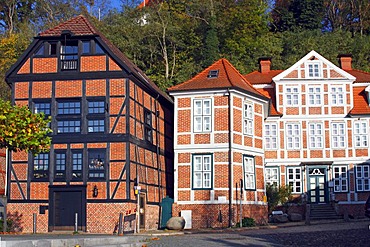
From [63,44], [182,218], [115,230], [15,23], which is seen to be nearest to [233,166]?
[182,218]

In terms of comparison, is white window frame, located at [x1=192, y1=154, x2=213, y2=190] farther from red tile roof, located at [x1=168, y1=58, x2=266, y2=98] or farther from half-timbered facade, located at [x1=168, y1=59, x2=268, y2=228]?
red tile roof, located at [x1=168, y1=58, x2=266, y2=98]

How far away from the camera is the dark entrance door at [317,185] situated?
4388 centimetres

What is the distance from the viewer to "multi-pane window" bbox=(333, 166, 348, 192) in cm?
4353

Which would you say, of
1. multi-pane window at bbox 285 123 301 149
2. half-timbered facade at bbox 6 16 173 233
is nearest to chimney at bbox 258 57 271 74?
multi-pane window at bbox 285 123 301 149

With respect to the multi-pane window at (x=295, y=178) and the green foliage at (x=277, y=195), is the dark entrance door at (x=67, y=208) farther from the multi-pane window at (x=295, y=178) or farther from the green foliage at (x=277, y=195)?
the multi-pane window at (x=295, y=178)

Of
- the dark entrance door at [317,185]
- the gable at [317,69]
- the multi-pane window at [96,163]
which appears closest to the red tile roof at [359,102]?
the gable at [317,69]

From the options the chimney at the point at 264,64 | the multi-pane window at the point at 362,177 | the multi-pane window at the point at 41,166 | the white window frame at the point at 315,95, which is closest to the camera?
the multi-pane window at the point at 41,166

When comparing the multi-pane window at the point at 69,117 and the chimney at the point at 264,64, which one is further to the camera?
the chimney at the point at 264,64

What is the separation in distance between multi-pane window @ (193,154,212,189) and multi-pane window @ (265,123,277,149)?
8782mm

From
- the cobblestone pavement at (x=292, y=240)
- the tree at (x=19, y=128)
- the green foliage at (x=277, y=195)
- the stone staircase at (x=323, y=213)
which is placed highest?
the tree at (x=19, y=128)

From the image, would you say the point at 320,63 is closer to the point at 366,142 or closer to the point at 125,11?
the point at 366,142

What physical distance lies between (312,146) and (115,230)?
55.4 feet

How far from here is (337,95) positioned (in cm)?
4441

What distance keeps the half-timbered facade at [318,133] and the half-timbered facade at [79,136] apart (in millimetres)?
12333
